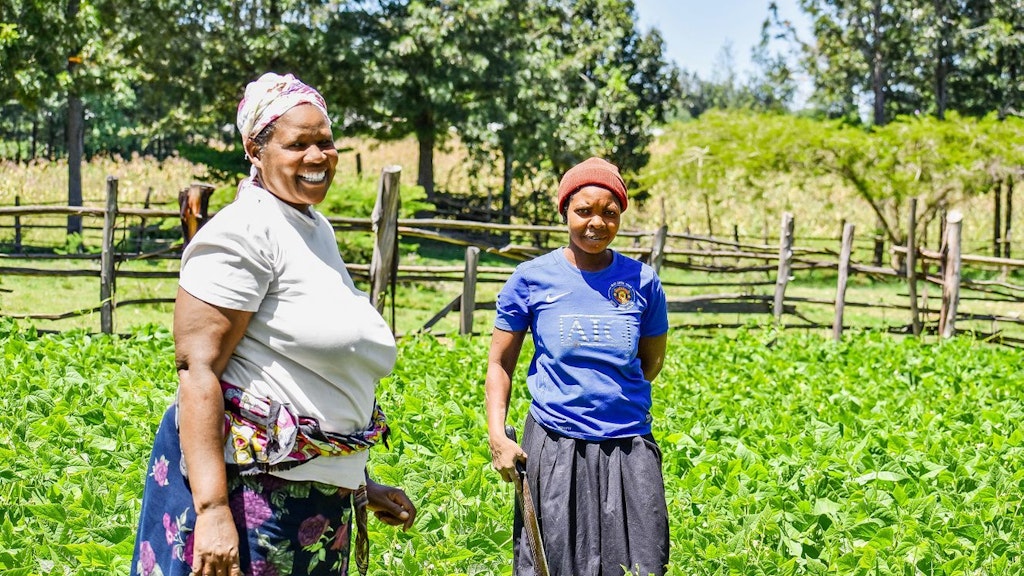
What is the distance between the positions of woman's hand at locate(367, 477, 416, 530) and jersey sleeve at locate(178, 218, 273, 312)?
2.10ft

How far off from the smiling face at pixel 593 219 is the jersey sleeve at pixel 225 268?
1.12m

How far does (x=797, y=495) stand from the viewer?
13.0ft

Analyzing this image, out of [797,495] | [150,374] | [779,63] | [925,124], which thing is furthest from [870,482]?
[779,63]

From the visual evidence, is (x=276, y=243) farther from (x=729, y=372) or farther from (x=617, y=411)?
(x=729, y=372)

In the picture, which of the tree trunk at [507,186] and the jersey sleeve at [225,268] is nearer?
the jersey sleeve at [225,268]

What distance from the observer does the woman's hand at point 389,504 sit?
7.78 feet

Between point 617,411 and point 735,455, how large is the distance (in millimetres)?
1727

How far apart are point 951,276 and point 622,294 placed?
7.92m

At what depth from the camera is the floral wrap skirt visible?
1949 millimetres

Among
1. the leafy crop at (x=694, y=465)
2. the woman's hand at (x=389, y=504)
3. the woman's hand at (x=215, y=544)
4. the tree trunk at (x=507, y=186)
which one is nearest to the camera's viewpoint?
the woman's hand at (x=215, y=544)

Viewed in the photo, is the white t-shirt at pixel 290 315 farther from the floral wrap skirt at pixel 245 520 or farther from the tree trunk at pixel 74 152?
the tree trunk at pixel 74 152

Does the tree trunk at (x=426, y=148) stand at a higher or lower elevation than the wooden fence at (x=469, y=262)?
higher

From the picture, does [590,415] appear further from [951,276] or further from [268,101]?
[951,276]

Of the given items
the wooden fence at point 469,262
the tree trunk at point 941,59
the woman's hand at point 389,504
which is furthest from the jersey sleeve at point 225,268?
the tree trunk at point 941,59
